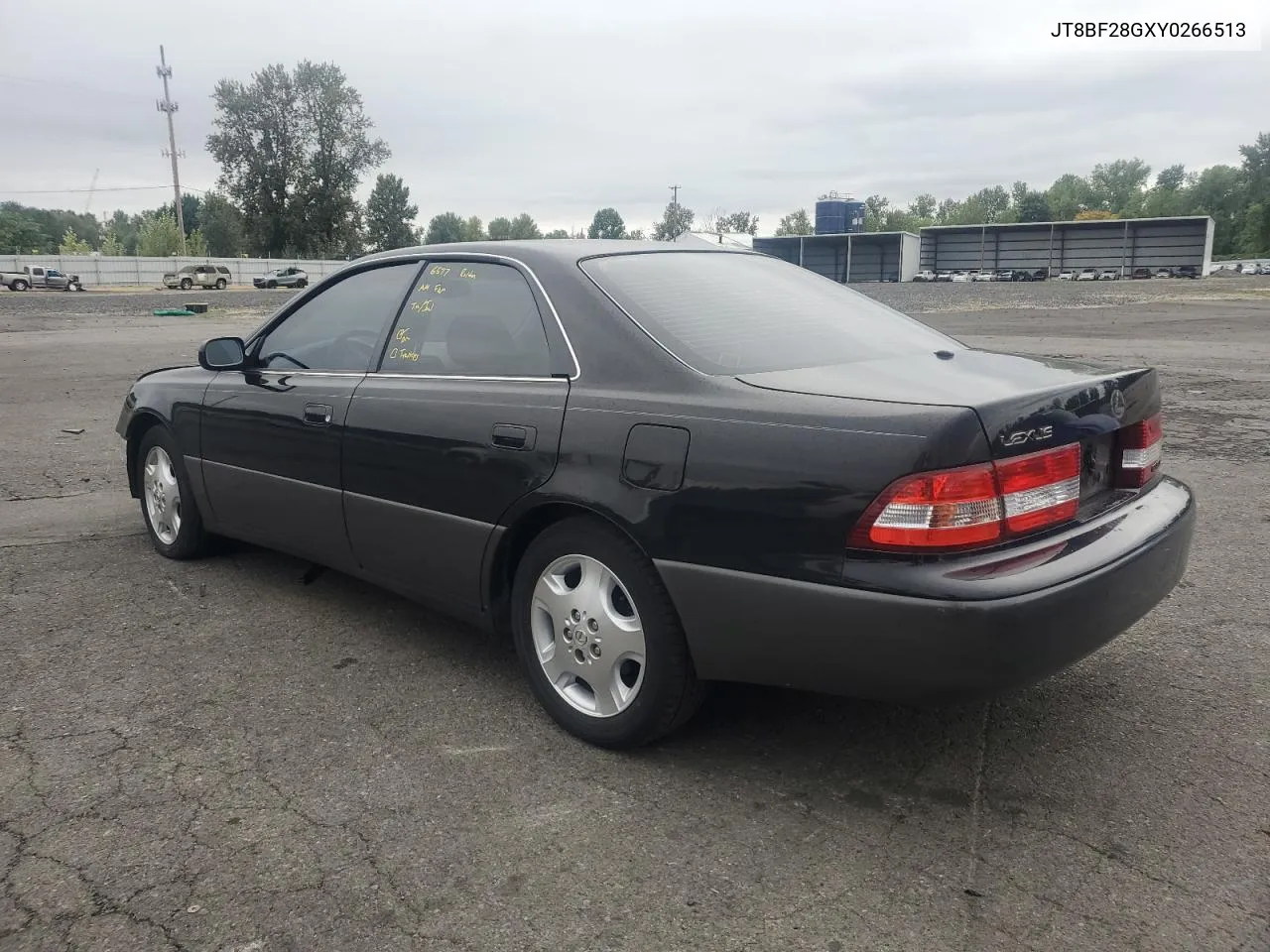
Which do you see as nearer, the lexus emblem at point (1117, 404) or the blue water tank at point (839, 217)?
the lexus emblem at point (1117, 404)

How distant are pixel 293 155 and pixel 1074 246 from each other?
6436cm

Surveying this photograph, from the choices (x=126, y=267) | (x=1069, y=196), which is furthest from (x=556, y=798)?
(x=1069, y=196)

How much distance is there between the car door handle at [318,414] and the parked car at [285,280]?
5695 cm

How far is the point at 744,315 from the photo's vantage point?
335 centimetres

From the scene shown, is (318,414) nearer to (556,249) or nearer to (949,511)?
(556,249)

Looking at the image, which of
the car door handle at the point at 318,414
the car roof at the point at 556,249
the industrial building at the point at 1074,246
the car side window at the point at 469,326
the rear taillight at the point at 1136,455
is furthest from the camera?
the industrial building at the point at 1074,246

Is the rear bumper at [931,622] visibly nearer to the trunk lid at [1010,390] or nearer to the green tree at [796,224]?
the trunk lid at [1010,390]

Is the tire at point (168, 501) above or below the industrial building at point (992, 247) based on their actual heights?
below

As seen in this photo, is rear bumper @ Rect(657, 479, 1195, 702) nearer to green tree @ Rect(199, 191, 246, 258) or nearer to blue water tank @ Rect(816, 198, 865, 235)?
green tree @ Rect(199, 191, 246, 258)

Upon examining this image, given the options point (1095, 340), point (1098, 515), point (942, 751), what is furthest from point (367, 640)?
point (1095, 340)

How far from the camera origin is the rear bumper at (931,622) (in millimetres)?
2393

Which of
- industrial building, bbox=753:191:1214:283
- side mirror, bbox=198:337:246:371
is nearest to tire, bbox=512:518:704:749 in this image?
side mirror, bbox=198:337:246:371

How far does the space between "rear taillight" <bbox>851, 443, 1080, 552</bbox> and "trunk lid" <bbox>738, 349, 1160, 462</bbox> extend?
0.26 feet

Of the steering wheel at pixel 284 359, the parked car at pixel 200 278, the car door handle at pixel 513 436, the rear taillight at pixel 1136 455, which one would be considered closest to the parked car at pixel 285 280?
the parked car at pixel 200 278
